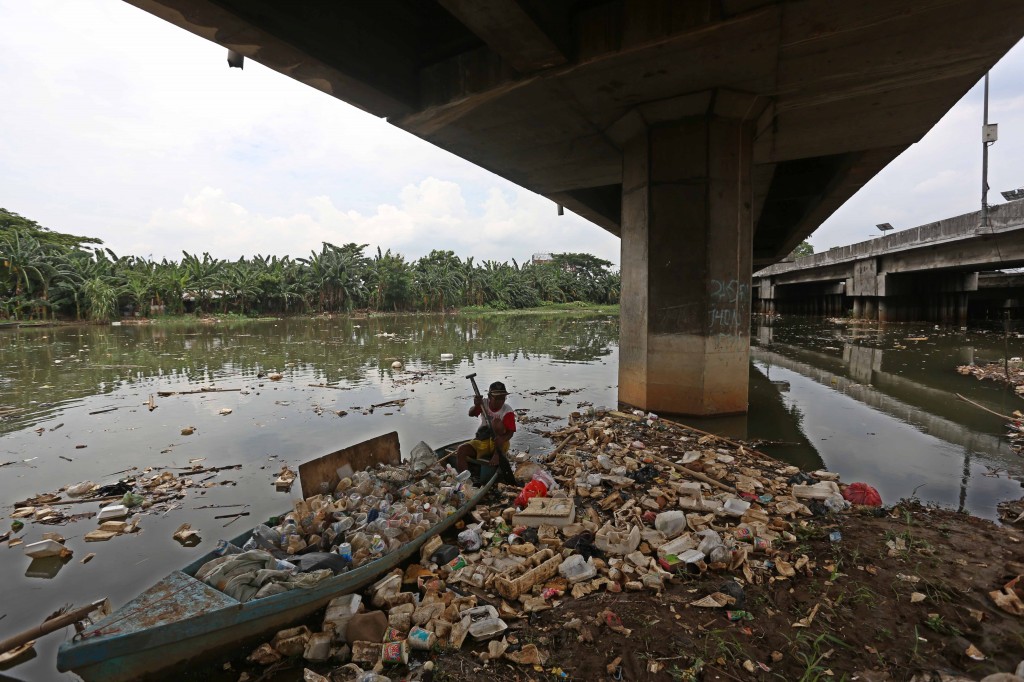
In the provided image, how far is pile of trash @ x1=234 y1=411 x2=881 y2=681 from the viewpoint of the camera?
2986mm

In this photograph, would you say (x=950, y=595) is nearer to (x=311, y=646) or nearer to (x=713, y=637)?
(x=713, y=637)

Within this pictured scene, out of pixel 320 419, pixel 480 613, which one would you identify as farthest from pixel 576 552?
pixel 320 419

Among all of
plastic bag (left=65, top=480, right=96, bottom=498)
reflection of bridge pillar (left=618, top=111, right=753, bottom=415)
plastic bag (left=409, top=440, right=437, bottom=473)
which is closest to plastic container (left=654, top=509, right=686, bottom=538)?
plastic bag (left=409, top=440, right=437, bottom=473)

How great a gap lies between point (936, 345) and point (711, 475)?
59.5 feet

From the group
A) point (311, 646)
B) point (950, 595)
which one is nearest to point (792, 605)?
point (950, 595)

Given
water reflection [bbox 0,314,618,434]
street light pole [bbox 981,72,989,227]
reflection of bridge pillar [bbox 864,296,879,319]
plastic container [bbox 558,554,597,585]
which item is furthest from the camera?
reflection of bridge pillar [bbox 864,296,879,319]

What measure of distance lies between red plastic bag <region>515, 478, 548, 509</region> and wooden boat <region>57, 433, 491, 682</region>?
1.69 metres

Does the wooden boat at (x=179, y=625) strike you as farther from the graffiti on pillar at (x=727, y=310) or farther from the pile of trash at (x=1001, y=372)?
the pile of trash at (x=1001, y=372)

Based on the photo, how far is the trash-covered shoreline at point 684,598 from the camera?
2734 millimetres

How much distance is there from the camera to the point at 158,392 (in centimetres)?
1032

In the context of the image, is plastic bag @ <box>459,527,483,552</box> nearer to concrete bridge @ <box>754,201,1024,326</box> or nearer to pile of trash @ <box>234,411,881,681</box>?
pile of trash @ <box>234,411,881,681</box>

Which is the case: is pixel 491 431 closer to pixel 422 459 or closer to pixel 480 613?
pixel 422 459

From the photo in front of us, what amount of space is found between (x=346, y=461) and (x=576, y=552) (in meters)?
2.68

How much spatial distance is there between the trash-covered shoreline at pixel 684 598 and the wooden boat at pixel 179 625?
0.15 meters
